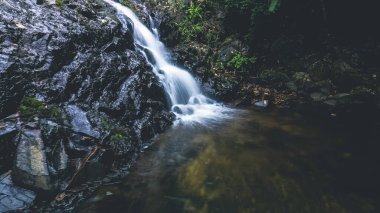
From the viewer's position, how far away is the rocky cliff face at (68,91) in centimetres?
459

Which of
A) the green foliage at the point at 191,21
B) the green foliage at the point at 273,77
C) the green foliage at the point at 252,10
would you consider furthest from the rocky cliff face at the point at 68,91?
the green foliage at the point at 252,10

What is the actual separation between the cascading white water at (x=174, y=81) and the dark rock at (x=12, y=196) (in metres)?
4.21

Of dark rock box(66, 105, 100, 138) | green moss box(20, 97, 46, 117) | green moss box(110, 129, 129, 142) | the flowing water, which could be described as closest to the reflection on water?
the flowing water

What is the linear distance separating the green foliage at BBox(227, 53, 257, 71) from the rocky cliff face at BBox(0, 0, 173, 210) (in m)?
3.27

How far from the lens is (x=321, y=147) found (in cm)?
614

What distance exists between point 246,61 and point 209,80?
4.53 feet

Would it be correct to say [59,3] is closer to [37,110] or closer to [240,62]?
[37,110]

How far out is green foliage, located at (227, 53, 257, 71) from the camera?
9.95 meters

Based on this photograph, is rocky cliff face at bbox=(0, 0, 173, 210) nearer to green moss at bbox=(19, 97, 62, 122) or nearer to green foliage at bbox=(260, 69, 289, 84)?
green moss at bbox=(19, 97, 62, 122)

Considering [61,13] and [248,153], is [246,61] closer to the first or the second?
[248,153]

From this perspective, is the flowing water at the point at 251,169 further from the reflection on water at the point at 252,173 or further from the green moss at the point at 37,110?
the green moss at the point at 37,110

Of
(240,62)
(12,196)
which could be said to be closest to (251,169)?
(12,196)

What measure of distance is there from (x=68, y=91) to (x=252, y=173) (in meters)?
3.71

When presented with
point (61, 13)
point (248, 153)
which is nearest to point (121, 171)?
point (248, 153)
